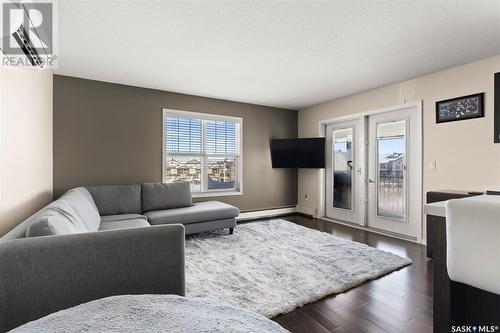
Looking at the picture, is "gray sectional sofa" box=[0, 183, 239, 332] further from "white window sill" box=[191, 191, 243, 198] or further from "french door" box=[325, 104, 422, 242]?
"french door" box=[325, 104, 422, 242]

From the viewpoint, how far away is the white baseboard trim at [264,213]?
16.7 feet

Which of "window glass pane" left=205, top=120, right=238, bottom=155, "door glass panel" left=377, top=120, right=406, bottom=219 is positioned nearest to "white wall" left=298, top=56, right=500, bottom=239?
"door glass panel" left=377, top=120, right=406, bottom=219

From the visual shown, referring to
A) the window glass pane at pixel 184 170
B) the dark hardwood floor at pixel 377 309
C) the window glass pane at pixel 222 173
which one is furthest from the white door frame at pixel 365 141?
the window glass pane at pixel 184 170

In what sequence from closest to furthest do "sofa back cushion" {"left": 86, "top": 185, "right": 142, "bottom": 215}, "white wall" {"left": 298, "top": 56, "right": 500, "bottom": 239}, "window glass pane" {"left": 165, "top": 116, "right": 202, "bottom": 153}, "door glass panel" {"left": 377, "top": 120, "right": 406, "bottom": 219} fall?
"white wall" {"left": 298, "top": 56, "right": 500, "bottom": 239}, "sofa back cushion" {"left": 86, "top": 185, "right": 142, "bottom": 215}, "door glass panel" {"left": 377, "top": 120, "right": 406, "bottom": 219}, "window glass pane" {"left": 165, "top": 116, "right": 202, "bottom": 153}

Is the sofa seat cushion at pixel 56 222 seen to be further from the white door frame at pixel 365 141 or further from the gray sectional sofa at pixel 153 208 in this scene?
the white door frame at pixel 365 141

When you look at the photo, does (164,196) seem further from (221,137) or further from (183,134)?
(221,137)

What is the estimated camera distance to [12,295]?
1165mm

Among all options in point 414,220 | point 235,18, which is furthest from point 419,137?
point 235,18

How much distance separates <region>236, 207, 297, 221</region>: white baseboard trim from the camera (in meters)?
5.09

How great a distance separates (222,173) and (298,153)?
1.70 meters

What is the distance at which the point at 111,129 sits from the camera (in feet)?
12.8

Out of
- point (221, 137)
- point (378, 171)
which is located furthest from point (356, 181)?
point (221, 137)

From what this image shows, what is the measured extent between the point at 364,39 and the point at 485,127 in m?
1.95

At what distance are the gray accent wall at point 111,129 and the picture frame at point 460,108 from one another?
329 cm
